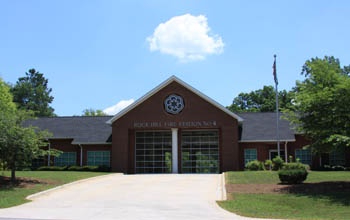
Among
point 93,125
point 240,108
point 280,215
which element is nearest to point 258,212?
point 280,215

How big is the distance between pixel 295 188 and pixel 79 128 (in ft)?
85.4

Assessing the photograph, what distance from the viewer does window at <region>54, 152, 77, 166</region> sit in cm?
4094

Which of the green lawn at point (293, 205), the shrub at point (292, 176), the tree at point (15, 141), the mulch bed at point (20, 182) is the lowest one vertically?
the green lawn at point (293, 205)

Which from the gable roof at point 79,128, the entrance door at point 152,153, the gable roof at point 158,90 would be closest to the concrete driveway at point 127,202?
the gable roof at point 158,90

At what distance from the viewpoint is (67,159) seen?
41.1m

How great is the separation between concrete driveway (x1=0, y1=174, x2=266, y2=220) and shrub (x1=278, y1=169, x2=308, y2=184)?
148 inches

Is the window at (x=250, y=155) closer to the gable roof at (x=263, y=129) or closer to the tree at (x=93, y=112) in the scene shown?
the gable roof at (x=263, y=129)

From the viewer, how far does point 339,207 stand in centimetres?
1697

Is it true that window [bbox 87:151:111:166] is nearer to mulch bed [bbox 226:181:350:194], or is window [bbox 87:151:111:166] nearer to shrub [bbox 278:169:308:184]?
mulch bed [bbox 226:181:350:194]

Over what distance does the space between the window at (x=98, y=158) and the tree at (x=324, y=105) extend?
20.9 m

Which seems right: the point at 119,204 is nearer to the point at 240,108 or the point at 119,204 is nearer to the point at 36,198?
the point at 36,198

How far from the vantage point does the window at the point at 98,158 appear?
40.0 meters

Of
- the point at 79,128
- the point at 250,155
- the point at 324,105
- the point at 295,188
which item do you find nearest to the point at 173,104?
the point at 250,155

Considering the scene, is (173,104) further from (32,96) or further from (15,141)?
(32,96)
